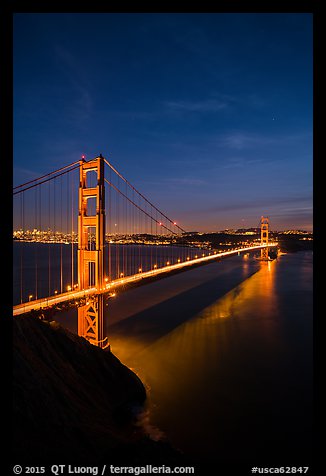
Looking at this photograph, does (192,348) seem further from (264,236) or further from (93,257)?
(264,236)

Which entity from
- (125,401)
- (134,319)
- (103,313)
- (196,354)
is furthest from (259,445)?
(134,319)

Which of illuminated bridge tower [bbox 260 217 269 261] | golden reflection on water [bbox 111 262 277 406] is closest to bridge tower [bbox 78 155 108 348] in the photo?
golden reflection on water [bbox 111 262 277 406]

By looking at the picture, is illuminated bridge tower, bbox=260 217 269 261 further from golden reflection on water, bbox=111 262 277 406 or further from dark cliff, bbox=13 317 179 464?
dark cliff, bbox=13 317 179 464

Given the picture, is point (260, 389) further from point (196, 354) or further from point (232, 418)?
point (196, 354)

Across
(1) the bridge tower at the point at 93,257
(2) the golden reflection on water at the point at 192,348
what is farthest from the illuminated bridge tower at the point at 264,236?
(1) the bridge tower at the point at 93,257

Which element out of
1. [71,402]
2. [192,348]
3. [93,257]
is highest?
[93,257]

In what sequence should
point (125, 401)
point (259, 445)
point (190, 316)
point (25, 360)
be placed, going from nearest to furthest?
point (25, 360) → point (259, 445) → point (125, 401) → point (190, 316)

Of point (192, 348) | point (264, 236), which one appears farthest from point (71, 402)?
point (264, 236)
